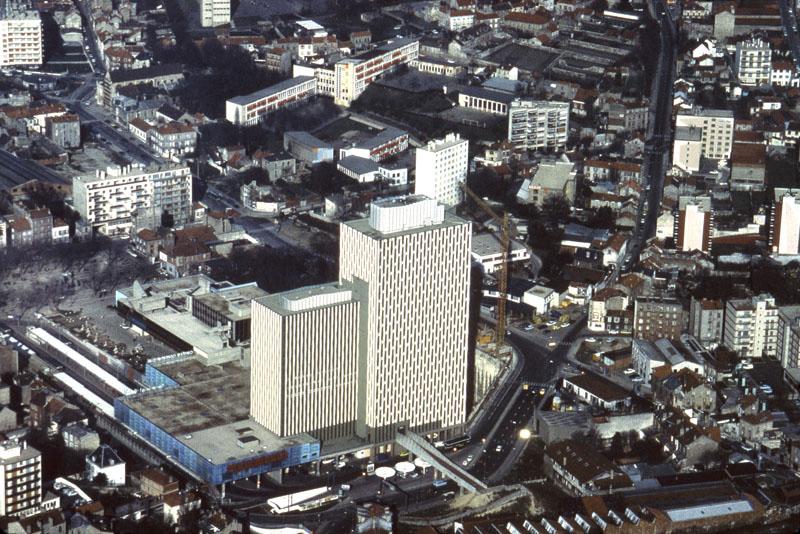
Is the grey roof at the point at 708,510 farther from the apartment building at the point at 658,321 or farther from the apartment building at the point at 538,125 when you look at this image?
the apartment building at the point at 538,125

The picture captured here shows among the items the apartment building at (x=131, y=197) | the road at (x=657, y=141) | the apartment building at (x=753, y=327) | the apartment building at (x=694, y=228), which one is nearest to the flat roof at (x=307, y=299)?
the apartment building at (x=753, y=327)

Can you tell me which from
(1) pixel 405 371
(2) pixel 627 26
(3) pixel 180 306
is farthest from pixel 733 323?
(2) pixel 627 26

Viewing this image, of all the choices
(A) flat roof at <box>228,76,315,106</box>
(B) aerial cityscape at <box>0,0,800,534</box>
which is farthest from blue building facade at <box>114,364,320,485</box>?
(A) flat roof at <box>228,76,315,106</box>

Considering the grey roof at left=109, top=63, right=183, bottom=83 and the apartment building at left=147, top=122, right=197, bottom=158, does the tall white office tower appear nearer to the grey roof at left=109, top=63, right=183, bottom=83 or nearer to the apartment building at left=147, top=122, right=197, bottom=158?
the apartment building at left=147, top=122, right=197, bottom=158

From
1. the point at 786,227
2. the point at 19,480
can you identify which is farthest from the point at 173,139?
the point at 19,480

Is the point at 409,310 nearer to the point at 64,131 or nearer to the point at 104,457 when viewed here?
the point at 104,457

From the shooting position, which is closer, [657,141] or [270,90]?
[657,141]

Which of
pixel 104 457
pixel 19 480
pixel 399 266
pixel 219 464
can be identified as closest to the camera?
pixel 19 480
